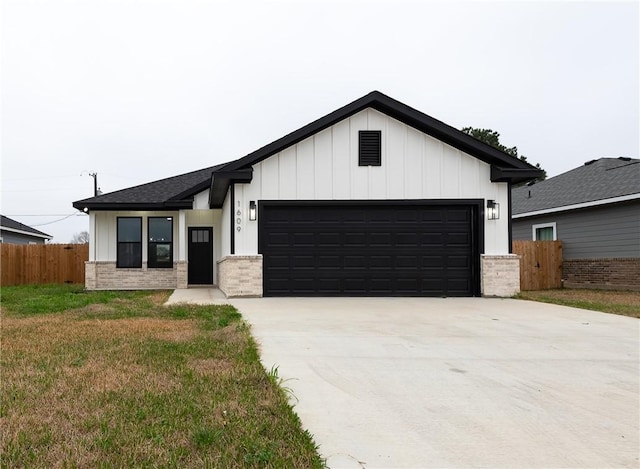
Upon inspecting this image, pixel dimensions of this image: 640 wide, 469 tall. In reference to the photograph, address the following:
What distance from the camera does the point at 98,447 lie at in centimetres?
241

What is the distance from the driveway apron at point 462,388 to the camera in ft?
8.37

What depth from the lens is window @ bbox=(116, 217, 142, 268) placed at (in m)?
15.1

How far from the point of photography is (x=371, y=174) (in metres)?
11.0

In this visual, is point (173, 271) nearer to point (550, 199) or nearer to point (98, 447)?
point (98, 447)

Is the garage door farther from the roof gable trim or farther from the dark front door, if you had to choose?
the roof gable trim

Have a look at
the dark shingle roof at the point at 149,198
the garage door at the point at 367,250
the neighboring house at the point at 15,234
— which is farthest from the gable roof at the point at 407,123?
the neighboring house at the point at 15,234

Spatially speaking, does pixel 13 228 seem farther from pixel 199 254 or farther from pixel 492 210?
pixel 492 210

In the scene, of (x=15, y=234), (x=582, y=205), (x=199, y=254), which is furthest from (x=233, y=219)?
(x=15, y=234)

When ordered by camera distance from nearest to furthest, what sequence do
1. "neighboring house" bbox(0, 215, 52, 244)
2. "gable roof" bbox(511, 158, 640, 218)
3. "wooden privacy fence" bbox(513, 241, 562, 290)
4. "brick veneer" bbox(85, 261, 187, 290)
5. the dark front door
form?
"gable roof" bbox(511, 158, 640, 218), "brick veneer" bbox(85, 261, 187, 290), "wooden privacy fence" bbox(513, 241, 562, 290), the dark front door, "neighboring house" bbox(0, 215, 52, 244)

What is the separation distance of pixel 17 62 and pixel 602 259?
831 inches

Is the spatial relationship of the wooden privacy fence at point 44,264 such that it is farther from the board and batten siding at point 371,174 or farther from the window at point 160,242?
the board and batten siding at point 371,174

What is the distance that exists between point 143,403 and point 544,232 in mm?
17615

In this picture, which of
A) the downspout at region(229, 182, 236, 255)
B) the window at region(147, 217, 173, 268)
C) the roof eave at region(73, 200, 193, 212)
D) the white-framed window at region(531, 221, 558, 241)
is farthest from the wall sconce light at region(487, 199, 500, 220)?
the window at region(147, 217, 173, 268)

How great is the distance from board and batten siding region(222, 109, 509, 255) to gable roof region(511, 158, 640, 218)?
19.0 feet
